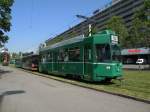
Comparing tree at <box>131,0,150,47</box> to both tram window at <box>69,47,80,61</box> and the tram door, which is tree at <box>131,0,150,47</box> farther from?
the tram door

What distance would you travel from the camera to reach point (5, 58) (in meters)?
130

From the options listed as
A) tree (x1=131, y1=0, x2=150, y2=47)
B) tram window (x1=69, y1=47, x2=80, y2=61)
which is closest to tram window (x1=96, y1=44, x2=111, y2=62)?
tram window (x1=69, y1=47, x2=80, y2=61)

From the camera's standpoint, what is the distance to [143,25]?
5684 cm

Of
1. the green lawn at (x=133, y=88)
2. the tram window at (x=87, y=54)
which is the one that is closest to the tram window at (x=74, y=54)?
the tram window at (x=87, y=54)

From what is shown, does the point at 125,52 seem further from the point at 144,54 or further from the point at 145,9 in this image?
the point at 145,9

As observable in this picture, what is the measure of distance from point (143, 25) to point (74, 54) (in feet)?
102

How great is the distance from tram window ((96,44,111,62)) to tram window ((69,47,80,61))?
295 cm

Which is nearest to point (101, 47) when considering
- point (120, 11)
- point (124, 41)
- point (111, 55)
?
point (111, 55)

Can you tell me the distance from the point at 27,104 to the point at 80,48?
474 inches

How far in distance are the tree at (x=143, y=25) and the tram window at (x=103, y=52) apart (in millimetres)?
31308

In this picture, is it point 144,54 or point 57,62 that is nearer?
point 57,62

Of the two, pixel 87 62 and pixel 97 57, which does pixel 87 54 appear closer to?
pixel 87 62

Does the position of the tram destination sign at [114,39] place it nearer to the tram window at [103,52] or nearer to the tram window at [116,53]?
the tram window at [116,53]

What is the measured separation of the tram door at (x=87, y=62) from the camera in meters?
24.4
